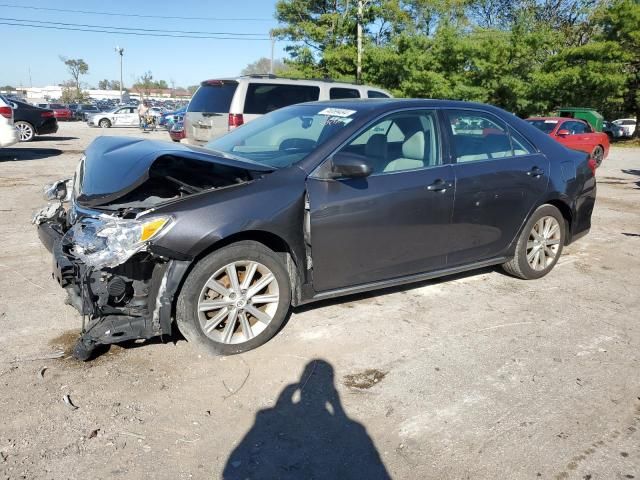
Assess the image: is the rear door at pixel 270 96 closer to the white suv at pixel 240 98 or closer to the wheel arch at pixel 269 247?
the white suv at pixel 240 98

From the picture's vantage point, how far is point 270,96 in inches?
368

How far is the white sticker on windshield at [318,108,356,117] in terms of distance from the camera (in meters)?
4.16

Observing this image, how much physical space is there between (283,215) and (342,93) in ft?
23.0

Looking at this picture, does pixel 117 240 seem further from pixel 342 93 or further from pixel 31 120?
pixel 31 120

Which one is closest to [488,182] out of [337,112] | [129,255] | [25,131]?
[337,112]

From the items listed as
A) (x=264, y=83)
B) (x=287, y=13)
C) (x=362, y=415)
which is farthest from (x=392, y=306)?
(x=287, y=13)

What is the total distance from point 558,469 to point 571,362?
1.23m

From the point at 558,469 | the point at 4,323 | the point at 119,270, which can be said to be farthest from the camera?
the point at 4,323

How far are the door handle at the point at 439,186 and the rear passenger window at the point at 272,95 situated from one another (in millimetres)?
5315

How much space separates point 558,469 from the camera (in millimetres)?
2562

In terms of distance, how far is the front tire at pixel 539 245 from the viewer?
16.5ft

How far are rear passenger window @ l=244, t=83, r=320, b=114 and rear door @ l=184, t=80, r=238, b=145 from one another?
0.31m

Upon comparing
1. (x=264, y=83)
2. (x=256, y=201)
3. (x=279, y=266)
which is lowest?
(x=279, y=266)

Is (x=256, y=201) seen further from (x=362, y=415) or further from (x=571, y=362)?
(x=571, y=362)
